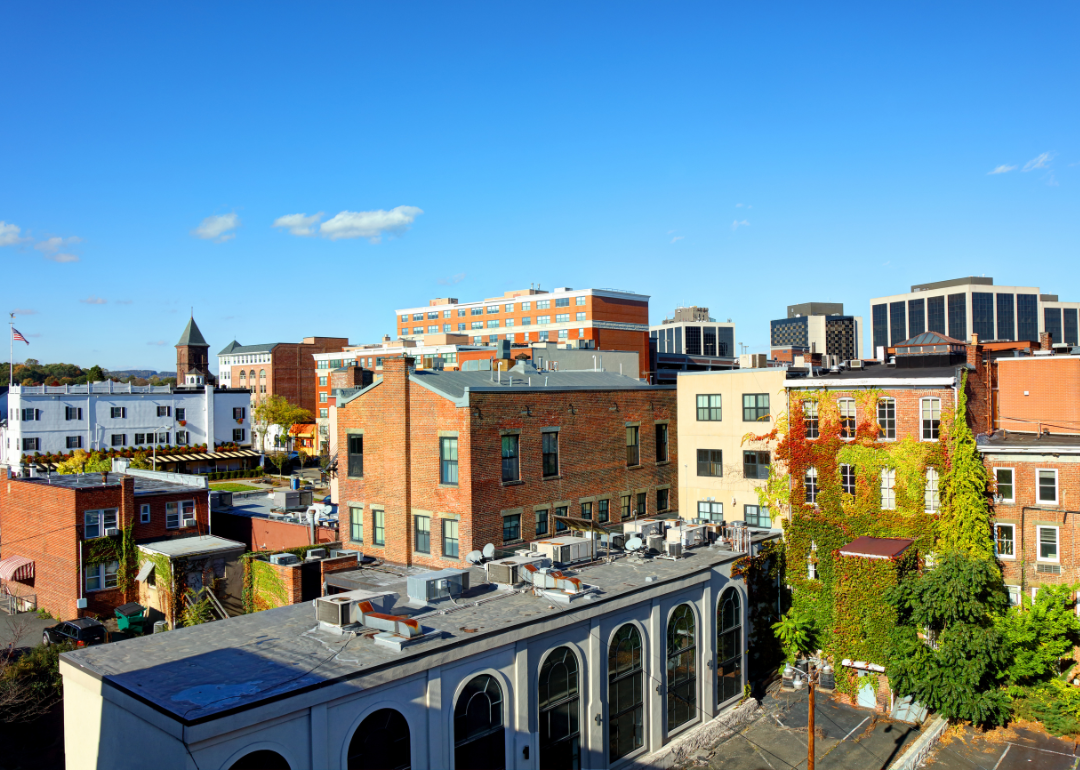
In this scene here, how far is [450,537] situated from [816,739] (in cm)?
1762

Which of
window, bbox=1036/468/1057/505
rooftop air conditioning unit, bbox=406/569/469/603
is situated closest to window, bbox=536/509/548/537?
rooftop air conditioning unit, bbox=406/569/469/603

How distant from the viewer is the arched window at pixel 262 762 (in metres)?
15.4

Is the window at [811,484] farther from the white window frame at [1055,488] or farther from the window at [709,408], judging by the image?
the white window frame at [1055,488]

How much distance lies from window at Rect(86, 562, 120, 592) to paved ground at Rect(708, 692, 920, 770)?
32.9 m

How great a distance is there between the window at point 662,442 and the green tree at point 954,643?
50.3 feet

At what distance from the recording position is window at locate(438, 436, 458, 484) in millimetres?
32594

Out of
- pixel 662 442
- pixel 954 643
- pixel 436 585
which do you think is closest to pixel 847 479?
pixel 954 643

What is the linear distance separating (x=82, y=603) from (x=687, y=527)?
3181 centimetres

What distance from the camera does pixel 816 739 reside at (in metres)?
29.8

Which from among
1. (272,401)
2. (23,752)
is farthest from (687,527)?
(272,401)

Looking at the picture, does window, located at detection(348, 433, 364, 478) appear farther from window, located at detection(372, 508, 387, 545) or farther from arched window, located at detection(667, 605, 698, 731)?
arched window, located at detection(667, 605, 698, 731)

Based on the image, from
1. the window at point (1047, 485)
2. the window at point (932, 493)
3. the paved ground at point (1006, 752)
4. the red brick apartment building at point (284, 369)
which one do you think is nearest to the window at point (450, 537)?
the paved ground at point (1006, 752)

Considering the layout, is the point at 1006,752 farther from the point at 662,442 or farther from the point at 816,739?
the point at 662,442

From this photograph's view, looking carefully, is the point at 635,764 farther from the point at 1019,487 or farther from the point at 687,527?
the point at 1019,487
